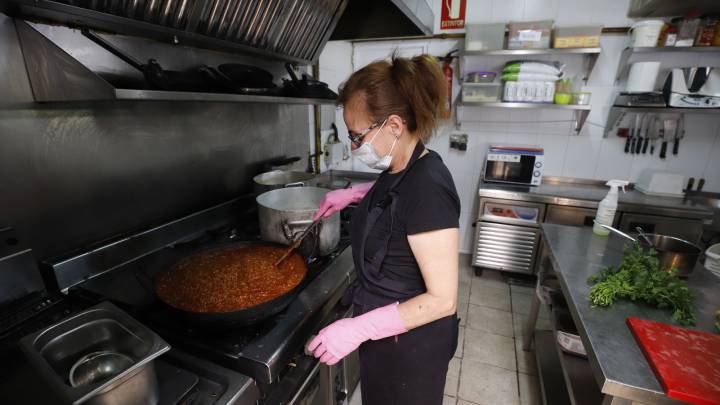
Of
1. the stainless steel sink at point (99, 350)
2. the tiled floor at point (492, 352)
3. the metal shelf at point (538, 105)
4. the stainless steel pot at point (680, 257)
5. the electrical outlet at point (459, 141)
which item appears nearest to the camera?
the stainless steel sink at point (99, 350)

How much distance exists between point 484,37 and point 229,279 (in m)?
2.89

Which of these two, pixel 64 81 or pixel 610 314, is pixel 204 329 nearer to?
pixel 64 81

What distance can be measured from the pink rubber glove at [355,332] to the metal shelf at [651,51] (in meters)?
3.06

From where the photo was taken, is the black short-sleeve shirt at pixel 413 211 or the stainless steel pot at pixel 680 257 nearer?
the black short-sleeve shirt at pixel 413 211

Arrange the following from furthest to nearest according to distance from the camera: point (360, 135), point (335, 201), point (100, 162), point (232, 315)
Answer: point (335, 201) < point (100, 162) < point (360, 135) < point (232, 315)

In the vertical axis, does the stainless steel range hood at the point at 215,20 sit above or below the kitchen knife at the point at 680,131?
above

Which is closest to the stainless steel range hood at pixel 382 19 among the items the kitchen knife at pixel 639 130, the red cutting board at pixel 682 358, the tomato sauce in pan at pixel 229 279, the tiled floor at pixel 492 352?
the tomato sauce in pan at pixel 229 279

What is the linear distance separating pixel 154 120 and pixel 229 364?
112 cm

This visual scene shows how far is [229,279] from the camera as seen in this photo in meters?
1.15

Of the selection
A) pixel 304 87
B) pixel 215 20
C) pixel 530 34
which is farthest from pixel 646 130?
pixel 215 20

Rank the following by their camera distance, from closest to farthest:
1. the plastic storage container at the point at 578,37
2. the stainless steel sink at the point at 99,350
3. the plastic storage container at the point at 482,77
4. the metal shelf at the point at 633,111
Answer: the stainless steel sink at the point at 99,350 < the metal shelf at the point at 633,111 < the plastic storage container at the point at 578,37 < the plastic storage container at the point at 482,77

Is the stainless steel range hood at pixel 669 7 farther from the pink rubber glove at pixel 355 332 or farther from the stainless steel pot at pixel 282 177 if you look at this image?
the pink rubber glove at pixel 355 332

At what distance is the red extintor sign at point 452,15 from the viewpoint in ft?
9.95

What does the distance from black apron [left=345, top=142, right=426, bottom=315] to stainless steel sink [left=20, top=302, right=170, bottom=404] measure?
59 centimetres
